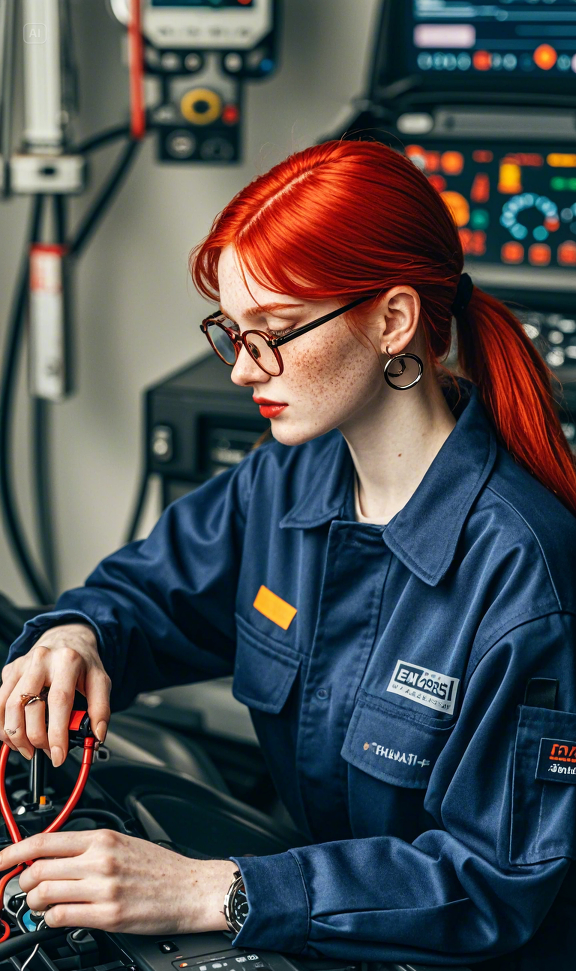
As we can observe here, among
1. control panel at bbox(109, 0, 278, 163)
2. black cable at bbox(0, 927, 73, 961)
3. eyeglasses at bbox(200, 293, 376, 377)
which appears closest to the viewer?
black cable at bbox(0, 927, 73, 961)

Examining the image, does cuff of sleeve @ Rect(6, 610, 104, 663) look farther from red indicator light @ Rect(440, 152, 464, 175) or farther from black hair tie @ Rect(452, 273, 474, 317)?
red indicator light @ Rect(440, 152, 464, 175)

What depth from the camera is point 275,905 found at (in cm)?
83

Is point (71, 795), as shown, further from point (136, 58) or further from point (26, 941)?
point (136, 58)

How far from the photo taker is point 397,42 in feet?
5.72

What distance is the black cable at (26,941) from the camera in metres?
0.75

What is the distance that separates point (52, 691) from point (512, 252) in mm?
1133

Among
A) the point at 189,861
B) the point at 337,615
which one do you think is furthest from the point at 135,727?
the point at 189,861

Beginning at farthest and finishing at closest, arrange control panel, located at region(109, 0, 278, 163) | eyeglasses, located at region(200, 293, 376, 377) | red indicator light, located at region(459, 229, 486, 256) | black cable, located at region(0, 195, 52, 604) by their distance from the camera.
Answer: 1. black cable, located at region(0, 195, 52, 604)
2. control panel, located at region(109, 0, 278, 163)
3. red indicator light, located at region(459, 229, 486, 256)
4. eyeglasses, located at region(200, 293, 376, 377)

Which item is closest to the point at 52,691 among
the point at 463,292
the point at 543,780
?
the point at 543,780

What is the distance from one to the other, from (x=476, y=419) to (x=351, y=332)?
18 centimetres

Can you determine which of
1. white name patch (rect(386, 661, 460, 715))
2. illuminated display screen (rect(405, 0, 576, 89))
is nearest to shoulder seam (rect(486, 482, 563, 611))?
white name patch (rect(386, 661, 460, 715))

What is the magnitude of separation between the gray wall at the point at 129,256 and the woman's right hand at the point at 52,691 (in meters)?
1.35

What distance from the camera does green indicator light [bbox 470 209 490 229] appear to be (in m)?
1.73

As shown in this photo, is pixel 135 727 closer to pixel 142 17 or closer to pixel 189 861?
pixel 189 861
